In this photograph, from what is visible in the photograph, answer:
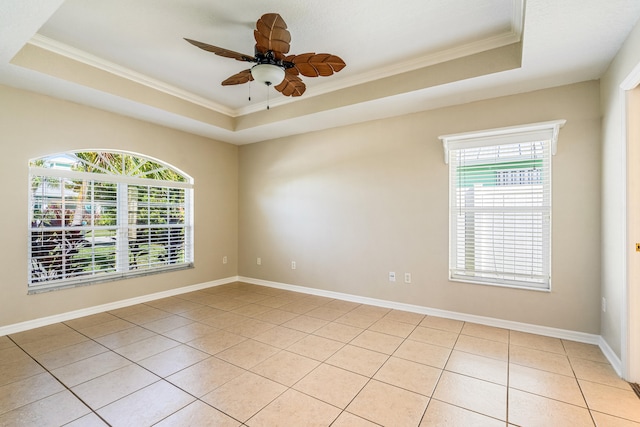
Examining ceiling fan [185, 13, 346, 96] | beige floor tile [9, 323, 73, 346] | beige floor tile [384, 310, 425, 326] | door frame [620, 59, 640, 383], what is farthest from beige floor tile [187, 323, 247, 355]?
door frame [620, 59, 640, 383]

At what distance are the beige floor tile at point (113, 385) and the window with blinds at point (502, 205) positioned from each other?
329cm

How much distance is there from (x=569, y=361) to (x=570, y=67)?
2.57 metres

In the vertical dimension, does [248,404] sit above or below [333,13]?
below

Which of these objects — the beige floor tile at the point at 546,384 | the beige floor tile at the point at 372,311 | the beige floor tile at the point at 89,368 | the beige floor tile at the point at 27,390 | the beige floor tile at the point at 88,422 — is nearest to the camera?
the beige floor tile at the point at 88,422

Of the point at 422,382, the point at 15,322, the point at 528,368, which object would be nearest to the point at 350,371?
the point at 422,382

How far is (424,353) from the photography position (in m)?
2.74

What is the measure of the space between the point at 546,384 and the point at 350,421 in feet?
5.09

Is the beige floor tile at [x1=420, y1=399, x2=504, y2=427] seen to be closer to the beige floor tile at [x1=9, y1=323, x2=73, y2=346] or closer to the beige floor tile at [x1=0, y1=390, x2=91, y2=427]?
the beige floor tile at [x1=0, y1=390, x2=91, y2=427]

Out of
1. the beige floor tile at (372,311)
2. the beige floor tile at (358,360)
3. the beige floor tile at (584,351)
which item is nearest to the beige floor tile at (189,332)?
the beige floor tile at (358,360)

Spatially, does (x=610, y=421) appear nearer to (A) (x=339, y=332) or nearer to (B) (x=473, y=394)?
(B) (x=473, y=394)

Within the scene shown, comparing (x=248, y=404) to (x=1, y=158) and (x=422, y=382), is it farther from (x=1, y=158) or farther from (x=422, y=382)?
(x=1, y=158)

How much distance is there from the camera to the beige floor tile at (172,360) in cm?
246

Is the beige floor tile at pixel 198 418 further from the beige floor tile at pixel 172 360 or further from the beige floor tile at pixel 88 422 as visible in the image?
the beige floor tile at pixel 172 360

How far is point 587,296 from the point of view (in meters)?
2.95
